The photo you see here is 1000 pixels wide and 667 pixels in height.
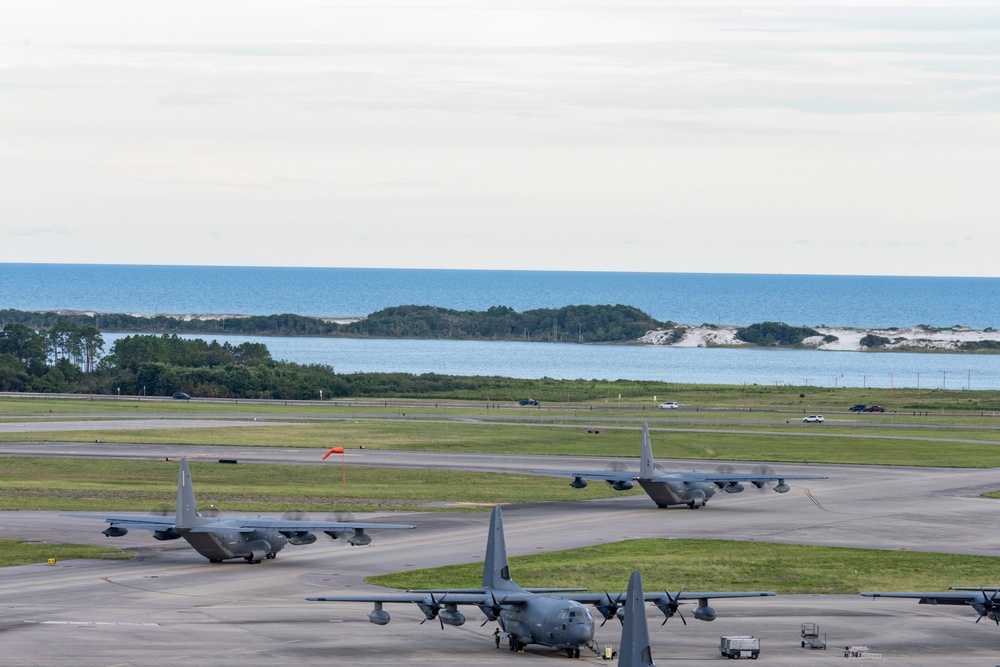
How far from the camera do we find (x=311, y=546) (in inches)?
2815

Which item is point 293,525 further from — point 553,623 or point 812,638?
point 812,638

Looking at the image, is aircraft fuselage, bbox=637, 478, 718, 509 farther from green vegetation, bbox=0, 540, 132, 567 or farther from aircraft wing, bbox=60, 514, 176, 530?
green vegetation, bbox=0, 540, 132, 567

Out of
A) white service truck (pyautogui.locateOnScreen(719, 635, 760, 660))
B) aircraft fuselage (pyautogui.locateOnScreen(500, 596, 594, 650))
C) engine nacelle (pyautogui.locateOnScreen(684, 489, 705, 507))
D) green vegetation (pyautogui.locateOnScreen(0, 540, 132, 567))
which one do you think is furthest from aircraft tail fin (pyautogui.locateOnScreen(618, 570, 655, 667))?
engine nacelle (pyautogui.locateOnScreen(684, 489, 705, 507))

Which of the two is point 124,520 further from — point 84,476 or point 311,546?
point 84,476

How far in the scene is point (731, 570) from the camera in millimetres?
63406

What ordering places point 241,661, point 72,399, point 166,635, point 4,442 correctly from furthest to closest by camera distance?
point 72,399 → point 4,442 → point 166,635 → point 241,661

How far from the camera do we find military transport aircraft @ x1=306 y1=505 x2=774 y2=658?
44.1m

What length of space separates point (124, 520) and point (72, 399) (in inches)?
4559

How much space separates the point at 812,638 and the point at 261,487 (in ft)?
179

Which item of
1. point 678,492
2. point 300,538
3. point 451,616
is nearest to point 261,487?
point 678,492

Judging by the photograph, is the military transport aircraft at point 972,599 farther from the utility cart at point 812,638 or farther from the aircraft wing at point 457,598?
the aircraft wing at point 457,598

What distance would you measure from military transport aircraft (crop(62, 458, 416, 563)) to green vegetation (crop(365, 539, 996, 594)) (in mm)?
3709

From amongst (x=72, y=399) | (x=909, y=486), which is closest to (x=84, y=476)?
(x=909, y=486)

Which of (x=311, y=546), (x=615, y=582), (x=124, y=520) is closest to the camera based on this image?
(x=615, y=582)
